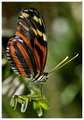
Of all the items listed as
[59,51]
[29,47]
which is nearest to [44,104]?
[29,47]

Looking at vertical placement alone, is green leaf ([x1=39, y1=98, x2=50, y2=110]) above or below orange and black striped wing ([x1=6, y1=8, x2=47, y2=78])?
below

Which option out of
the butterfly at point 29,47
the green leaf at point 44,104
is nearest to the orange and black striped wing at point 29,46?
the butterfly at point 29,47

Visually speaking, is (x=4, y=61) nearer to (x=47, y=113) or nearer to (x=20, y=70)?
(x=20, y=70)

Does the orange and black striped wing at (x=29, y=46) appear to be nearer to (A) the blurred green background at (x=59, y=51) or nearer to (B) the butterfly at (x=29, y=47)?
(B) the butterfly at (x=29, y=47)

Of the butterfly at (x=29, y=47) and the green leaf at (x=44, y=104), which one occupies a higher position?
the butterfly at (x=29, y=47)

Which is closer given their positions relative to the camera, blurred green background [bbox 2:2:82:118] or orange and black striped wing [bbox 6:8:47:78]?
orange and black striped wing [bbox 6:8:47:78]

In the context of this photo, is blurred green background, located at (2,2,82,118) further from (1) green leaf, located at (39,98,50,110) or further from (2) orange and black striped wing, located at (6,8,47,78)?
(1) green leaf, located at (39,98,50,110)

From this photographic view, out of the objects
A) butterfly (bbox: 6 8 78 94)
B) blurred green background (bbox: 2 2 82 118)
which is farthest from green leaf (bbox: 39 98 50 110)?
blurred green background (bbox: 2 2 82 118)

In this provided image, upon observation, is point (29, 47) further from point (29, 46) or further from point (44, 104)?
point (44, 104)
